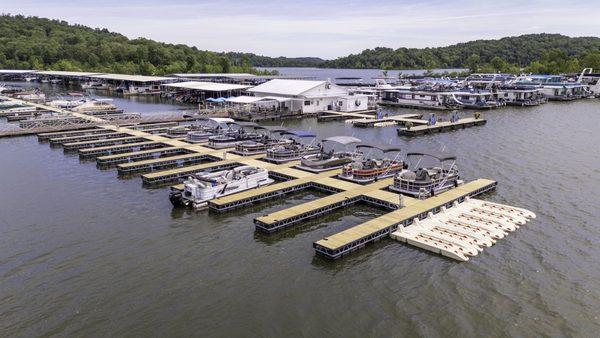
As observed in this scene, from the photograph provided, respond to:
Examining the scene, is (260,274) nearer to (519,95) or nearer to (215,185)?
(215,185)

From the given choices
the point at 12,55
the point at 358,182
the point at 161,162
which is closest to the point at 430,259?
the point at 358,182

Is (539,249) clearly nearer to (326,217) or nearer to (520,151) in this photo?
(326,217)

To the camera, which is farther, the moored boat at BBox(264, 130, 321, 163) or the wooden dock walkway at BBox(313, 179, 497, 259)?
the moored boat at BBox(264, 130, 321, 163)

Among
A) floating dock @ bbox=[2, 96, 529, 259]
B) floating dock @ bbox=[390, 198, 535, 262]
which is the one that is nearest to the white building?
floating dock @ bbox=[2, 96, 529, 259]

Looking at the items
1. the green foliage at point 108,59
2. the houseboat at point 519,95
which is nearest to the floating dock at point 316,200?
the houseboat at point 519,95

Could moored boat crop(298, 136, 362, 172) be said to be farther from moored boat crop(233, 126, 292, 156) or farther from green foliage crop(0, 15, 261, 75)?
green foliage crop(0, 15, 261, 75)

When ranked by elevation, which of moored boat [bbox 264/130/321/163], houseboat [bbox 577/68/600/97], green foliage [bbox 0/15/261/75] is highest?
green foliage [bbox 0/15/261/75]

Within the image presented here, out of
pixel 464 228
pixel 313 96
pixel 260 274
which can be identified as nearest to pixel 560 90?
pixel 313 96
